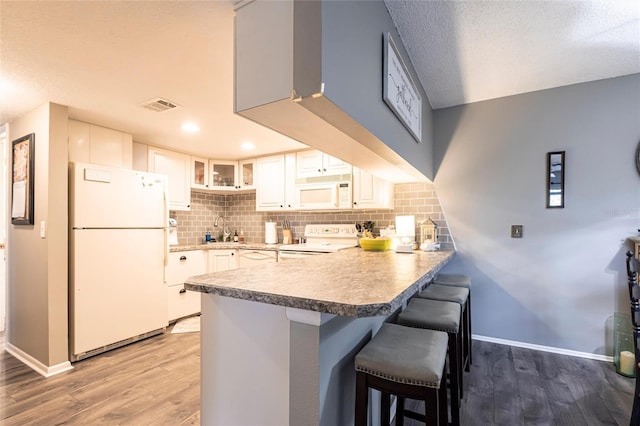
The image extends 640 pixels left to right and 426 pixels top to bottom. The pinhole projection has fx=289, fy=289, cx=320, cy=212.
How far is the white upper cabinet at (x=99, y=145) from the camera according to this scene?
2781 mm

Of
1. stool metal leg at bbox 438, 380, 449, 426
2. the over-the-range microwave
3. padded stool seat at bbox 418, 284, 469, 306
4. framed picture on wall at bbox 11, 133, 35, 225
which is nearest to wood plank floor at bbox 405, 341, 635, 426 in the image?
padded stool seat at bbox 418, 284, 469, 306

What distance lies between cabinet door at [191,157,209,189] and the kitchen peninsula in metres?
3.05

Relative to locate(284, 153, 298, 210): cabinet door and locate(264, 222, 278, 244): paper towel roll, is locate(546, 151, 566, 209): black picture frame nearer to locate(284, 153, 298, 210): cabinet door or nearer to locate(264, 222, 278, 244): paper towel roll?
locate(284, 153, 298, 210): cabinet door

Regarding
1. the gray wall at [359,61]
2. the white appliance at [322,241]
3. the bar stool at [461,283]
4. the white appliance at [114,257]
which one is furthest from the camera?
the white appliance at [322,241]

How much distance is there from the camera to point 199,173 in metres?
4.25

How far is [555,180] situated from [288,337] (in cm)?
276

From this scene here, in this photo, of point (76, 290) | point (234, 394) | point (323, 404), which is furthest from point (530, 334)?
point (76, 290)

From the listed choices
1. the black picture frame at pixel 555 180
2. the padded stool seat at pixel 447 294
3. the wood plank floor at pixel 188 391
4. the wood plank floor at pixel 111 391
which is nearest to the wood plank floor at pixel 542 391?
the wood plank floor at pixel 188 391

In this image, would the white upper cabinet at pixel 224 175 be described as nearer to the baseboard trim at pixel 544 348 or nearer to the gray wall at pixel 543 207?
the gray wall at pixel 543 207

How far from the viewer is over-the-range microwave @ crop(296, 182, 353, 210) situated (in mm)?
3490

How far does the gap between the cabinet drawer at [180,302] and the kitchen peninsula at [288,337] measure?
236 cm

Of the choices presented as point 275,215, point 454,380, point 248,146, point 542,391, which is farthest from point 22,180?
→ point 542,391

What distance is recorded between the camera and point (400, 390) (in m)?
1.06

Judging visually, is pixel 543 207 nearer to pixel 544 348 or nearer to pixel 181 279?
pixel 544 348
